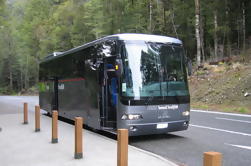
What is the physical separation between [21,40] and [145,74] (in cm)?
7353

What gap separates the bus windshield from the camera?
→ 995cm

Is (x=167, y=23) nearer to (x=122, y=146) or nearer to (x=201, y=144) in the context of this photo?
(x=201, y=144)

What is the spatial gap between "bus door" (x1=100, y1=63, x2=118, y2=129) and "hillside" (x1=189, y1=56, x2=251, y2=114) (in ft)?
40.1

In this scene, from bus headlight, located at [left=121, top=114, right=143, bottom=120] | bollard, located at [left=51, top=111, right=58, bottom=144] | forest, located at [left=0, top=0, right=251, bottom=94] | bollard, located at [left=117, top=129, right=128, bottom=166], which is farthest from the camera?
forest, located at [left=0, top=0, right=251, bottom=94]

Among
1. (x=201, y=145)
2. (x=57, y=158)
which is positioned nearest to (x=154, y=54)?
(x=201, y=145)

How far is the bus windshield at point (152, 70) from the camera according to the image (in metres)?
9.95

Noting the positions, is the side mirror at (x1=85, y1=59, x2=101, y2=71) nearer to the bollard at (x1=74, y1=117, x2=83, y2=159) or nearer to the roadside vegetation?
the bollard at (x1=74, y1=117, x2=83, y2=159)

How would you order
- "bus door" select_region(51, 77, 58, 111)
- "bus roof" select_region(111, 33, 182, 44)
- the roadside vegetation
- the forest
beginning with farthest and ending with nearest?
1. the forest
2. the roadside vegetation
3. "bus door" select_region(51, 77, 58, 111)
4. "bus roof" select_region(111, 33, 182, 44)

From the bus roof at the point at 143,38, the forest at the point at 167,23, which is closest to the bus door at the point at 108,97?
the bus roof at the point at 143,38

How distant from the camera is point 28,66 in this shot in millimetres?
77250

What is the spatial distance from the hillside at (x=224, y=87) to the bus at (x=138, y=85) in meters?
11.4

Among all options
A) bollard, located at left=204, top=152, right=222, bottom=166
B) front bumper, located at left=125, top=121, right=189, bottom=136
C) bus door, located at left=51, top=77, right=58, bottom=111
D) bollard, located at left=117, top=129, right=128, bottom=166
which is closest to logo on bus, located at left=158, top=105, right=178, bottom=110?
front bumper, located at left=125, top=121, right=189, bottom=136

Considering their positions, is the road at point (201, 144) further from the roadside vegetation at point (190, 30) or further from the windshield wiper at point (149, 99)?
the roadside vegetation at point (190, 30)

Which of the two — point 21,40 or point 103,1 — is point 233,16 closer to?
point 103,1
